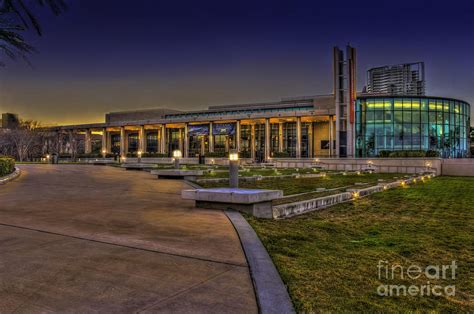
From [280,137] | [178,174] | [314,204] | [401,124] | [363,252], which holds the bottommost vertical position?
[363,252]

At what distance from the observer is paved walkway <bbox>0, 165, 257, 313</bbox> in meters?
3.30

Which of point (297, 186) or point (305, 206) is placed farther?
point (297, 186)

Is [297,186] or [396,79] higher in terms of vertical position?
[396,79]

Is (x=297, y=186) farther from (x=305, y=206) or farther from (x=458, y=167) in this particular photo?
(x=458, y=167)

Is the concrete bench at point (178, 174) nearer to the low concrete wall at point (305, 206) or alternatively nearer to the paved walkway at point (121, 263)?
the low concrete wall at point (305, 206)

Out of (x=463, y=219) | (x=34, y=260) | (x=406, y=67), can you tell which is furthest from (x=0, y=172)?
(x=406, y=67)

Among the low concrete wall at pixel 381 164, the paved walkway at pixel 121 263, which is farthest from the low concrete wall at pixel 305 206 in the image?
the low concrete wall at pixel 381 164

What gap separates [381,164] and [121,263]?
4109 cm

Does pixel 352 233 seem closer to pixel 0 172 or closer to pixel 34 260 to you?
pixel 34 260

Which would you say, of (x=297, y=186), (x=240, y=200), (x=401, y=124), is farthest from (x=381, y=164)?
(x=240, y=200)

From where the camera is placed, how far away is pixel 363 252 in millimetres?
5676

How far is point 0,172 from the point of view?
1891cm

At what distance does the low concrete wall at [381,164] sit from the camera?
37.2m

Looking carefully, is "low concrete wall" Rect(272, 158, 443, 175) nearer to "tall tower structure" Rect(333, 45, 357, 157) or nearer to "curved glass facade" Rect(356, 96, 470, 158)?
"tall tower structure" Rect(333, 45, 357, 157)
